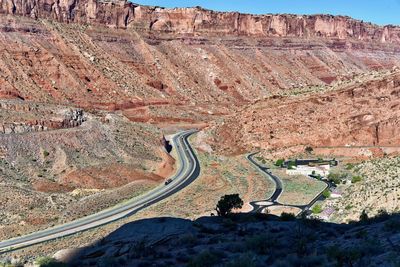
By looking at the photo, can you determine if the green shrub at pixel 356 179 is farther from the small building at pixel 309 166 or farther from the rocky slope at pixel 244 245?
the rocky slope at pixel 244 245

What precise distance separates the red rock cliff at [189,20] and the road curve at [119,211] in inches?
2637

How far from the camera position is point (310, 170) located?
62312 millimetres

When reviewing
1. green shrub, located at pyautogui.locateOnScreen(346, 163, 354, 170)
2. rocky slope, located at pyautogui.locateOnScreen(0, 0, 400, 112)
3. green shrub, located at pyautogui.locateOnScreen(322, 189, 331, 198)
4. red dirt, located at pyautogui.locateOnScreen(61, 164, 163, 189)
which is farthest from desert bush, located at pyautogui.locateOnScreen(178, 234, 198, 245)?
rocky slope, located at pyautogui.locateOnScreen(0, 0, 400, 112)

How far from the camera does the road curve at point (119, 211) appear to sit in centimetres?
4147

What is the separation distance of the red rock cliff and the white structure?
79747 millimetres

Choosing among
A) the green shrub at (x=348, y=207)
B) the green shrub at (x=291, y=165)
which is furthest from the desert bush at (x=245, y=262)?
the green shrub at (x=291, y=165)

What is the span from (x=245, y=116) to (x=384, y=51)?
12874cm

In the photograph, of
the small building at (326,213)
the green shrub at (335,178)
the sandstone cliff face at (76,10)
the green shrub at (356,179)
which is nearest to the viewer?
the small building at (326,213)

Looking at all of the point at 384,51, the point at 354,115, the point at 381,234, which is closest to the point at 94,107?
the point at 354,115

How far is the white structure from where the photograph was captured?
202 ft

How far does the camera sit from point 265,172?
209ft

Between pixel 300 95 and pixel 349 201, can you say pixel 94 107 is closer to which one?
pixel 300 95

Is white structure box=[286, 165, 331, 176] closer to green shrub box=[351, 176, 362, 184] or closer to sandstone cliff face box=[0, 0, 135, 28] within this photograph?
green shrub box=[351, 176, 362, 184]

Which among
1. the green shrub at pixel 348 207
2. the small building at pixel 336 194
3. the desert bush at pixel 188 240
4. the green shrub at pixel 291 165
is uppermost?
the desert bush at pixel 188 240
